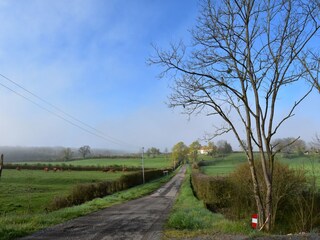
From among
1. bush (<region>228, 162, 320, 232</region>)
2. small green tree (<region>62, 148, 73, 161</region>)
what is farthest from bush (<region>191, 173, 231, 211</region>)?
small green tree (<region>62, 148, 73, 161</region>)

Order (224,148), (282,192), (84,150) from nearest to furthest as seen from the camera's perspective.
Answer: (282,192) < (224,148) < (84,150)

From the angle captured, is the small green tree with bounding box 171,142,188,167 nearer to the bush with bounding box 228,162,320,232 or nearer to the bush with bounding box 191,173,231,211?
the bush with bounding box 191,173,231,211

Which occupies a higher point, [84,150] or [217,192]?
[84,150]

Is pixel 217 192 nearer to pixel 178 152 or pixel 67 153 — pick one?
pixel 178 152

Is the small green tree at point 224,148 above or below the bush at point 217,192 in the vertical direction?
above

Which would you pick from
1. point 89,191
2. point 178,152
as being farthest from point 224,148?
point 89,191

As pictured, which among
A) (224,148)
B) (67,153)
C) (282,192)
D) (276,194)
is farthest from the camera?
(67,153)

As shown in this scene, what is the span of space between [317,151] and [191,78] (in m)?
6.51

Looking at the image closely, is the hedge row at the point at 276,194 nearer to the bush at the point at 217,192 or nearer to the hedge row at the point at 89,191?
the bush at the point at 217,192

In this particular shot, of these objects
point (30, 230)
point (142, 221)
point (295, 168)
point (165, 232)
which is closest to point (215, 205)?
point (295, 168)

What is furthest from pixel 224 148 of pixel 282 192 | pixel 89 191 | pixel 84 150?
pixel 282 192

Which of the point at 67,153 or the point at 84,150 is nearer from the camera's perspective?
the point at 67,153

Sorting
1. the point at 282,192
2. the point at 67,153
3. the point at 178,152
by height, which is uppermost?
the point at 67,153

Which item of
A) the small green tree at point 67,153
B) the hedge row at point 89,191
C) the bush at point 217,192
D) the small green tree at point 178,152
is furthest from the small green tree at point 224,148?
the bush at point 217,192
